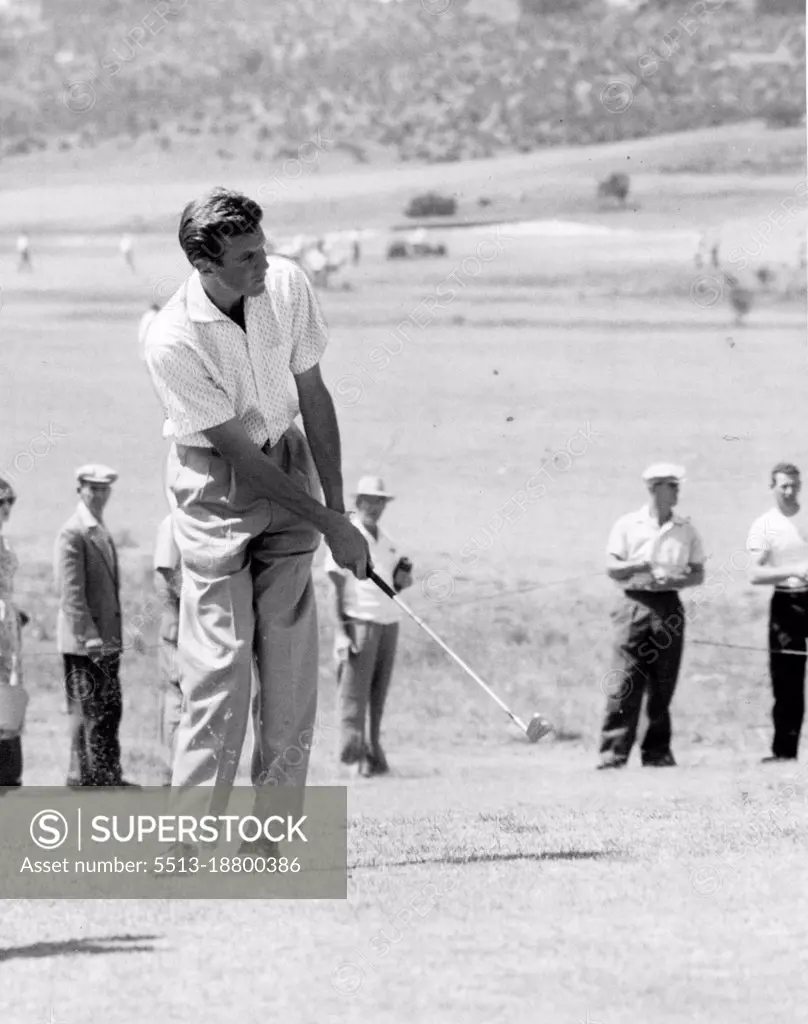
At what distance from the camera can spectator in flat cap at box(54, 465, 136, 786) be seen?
885 centimetres

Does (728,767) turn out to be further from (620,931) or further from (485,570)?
(620,931)

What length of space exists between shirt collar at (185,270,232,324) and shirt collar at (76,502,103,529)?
3.96 m

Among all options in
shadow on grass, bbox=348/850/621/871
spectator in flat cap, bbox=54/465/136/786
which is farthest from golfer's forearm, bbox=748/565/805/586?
shadow on grass, bbox=348/850/621/871

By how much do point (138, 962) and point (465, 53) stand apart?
9.88 metres

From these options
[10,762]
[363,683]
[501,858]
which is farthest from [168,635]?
[501,858]

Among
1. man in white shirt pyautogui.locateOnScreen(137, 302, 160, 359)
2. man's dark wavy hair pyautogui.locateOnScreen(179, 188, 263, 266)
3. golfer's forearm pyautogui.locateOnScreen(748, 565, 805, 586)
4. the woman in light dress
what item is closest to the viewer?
man's dark wavy hair pyautogui.locateOnScreen(179, 188, 263, 266)

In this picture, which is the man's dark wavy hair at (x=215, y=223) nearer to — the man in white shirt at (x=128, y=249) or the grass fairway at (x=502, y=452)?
the grass fairway at (x=502, y=452)

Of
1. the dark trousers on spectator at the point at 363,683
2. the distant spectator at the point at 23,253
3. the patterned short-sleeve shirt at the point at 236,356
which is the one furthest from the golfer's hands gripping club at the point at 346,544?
the distant spectator at the point at 23,253

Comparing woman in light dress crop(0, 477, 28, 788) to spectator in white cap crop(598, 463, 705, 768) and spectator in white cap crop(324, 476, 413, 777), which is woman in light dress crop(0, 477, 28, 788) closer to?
spectator in white cap crop(324, 476, 413, 777)

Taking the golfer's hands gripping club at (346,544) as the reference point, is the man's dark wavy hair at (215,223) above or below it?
above

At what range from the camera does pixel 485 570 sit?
1253cm

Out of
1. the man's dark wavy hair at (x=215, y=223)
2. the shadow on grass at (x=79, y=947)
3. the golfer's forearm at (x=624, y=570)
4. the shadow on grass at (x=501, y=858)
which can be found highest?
the man's dark wavy hair at (x=215, y=223)

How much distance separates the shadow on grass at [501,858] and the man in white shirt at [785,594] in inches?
163

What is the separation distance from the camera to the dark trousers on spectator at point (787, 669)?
9.56 m
